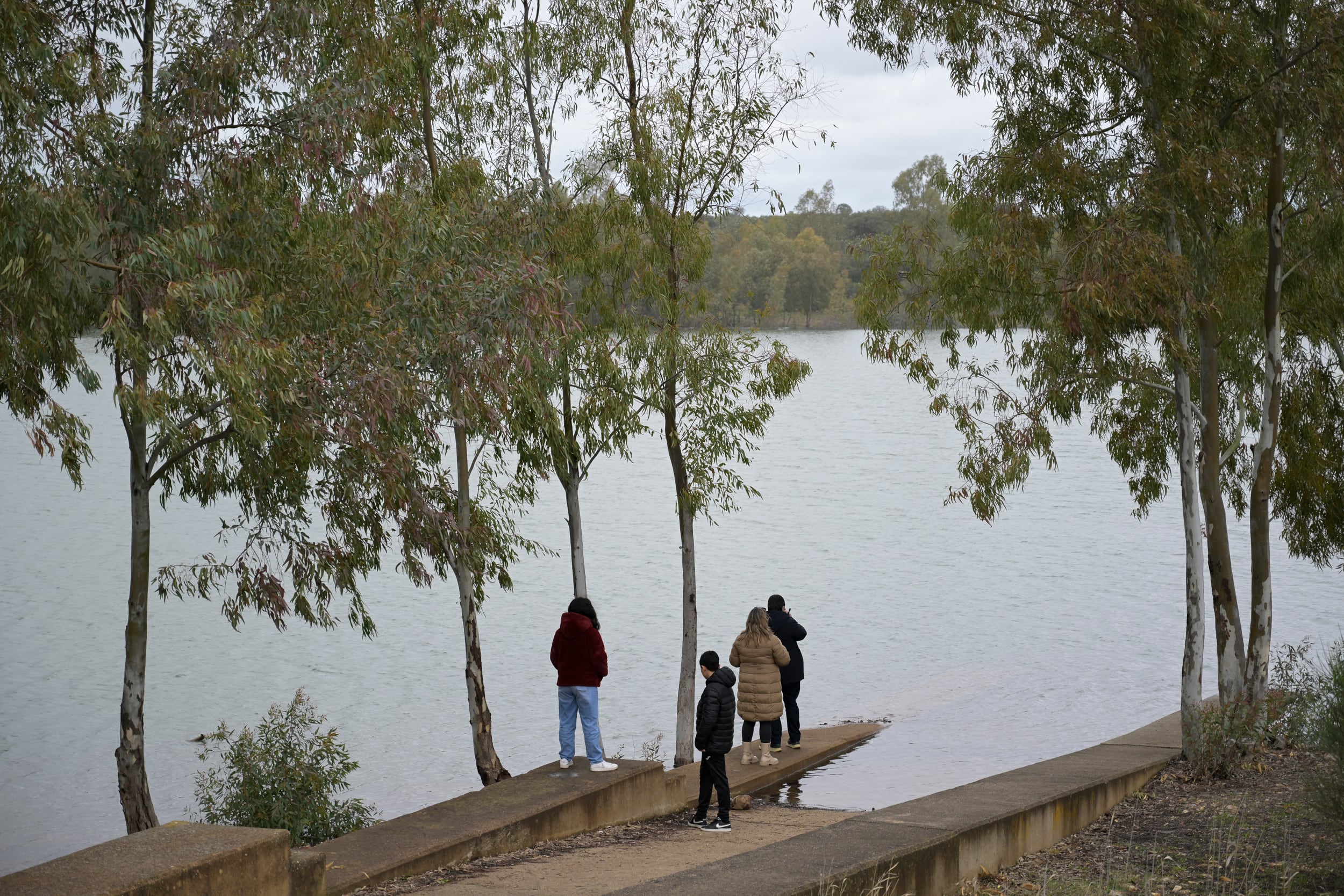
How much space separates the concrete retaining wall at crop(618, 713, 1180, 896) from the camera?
20.0 feet

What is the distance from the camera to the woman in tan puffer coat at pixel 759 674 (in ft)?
41.6

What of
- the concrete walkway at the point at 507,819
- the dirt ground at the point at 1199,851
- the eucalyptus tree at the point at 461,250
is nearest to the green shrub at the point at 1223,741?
the dirt ground at the point at 1199,851

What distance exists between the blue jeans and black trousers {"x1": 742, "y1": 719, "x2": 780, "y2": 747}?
3.49m

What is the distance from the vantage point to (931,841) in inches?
272

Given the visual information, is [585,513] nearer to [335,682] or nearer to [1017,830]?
[335,682]

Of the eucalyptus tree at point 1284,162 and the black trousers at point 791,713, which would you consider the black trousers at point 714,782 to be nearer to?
the black trousers at point 791,713

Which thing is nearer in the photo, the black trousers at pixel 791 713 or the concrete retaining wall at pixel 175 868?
the concrete retaining wall at pixel 175 868

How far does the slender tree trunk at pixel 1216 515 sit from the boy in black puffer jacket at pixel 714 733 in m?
5.10

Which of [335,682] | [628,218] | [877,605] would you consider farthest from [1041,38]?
[877,605]

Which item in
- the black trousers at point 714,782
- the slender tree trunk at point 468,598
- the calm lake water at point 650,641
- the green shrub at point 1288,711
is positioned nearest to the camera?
the black trousers at point 714,782

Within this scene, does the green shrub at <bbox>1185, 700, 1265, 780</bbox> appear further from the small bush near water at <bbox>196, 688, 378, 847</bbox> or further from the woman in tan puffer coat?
the small bush near water at <bbox>196, 688, 378, 847</bbox>

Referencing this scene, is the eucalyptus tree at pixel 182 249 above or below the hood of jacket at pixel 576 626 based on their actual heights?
above

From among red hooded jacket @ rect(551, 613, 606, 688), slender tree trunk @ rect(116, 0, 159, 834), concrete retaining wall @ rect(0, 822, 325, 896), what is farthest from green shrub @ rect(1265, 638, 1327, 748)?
slender tree trunk @ rect(116, 0, 159, 834)

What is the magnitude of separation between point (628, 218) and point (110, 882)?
11549 mm
